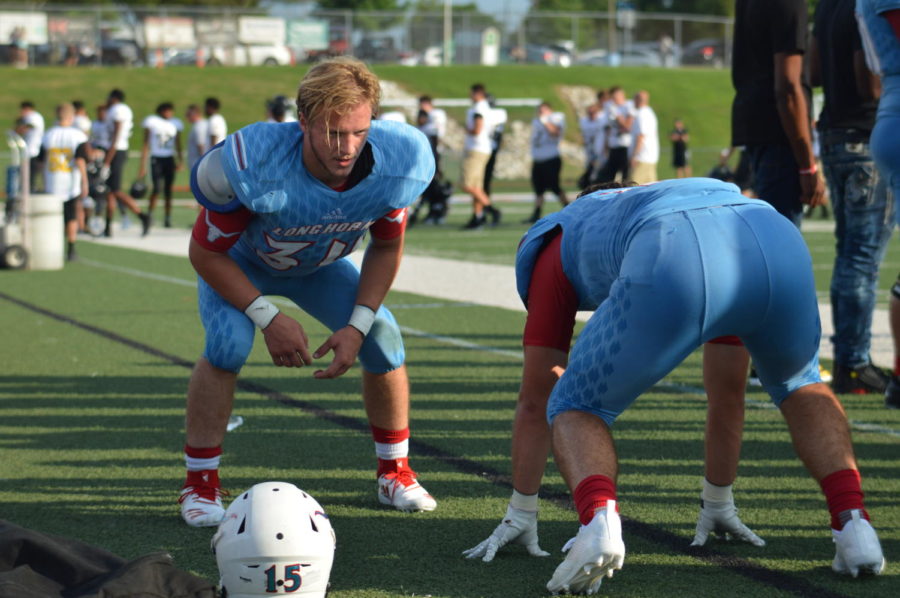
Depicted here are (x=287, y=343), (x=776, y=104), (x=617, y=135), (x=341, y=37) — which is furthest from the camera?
(x=341, y=37)

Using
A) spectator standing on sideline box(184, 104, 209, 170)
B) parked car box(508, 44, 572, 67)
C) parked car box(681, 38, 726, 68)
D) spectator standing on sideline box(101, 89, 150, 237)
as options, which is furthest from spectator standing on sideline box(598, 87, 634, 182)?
parked car box(681, 38, 726, 68)

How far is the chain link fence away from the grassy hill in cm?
275

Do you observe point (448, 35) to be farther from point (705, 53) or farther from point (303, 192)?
point (303, 192)

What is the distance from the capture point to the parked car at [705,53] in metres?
55.2

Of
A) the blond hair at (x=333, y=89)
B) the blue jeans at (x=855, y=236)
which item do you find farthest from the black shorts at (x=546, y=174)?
the blond hair at (x=333, y=89)

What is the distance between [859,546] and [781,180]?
10.9ft

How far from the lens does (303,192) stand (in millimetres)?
4039

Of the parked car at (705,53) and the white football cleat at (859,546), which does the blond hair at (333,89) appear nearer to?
the white football cleat at (859,546)

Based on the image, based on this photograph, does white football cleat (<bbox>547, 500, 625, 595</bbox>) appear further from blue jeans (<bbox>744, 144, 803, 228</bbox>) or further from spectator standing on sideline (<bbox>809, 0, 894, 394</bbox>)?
blue jeans (<bbox>744, 144, 803, 228</bbox>)

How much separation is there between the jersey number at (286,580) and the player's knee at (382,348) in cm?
132

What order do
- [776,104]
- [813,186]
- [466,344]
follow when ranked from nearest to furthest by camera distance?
1. [813,186]
2. [776,104]
3. [466,344]

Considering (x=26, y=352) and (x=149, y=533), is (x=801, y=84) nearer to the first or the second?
(x=149, y=533)

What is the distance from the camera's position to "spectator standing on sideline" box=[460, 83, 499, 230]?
1853 cm

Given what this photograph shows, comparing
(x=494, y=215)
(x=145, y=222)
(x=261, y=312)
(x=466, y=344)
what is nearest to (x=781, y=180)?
(x=466, y=344)
